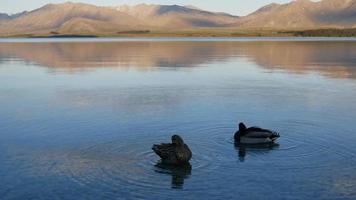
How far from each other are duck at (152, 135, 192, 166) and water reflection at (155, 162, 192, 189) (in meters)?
0.14

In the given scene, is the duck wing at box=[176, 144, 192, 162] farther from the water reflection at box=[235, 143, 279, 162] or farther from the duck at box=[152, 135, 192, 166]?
the water reflection at box=[235, 143, 279, 162]

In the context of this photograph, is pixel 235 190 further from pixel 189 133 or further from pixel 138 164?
pixel 189 133

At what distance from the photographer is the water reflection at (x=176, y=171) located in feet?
41.9

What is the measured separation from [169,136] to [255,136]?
2.92m

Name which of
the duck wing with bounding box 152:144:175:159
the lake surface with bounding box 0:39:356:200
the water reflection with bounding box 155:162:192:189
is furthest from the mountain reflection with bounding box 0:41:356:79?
the water reflection with bounding box 155:162:192:189

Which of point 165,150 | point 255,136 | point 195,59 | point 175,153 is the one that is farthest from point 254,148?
point 195,59

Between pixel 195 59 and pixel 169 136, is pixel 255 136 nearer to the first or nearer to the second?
pixel 169 136

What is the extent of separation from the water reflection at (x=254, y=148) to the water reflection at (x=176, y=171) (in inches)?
85.9

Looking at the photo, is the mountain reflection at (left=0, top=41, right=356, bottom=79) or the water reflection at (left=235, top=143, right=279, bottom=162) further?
the mountain reflection at (left=0, top=41, right=356, bottom=79)

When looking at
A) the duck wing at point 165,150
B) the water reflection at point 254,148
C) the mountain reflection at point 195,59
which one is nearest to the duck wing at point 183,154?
the duck wing at point 165,150

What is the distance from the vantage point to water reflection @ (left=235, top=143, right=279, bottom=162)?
51.4ft

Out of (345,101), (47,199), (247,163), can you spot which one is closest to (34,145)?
(47,199)

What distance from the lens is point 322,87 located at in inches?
1149

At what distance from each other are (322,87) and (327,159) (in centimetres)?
1525
